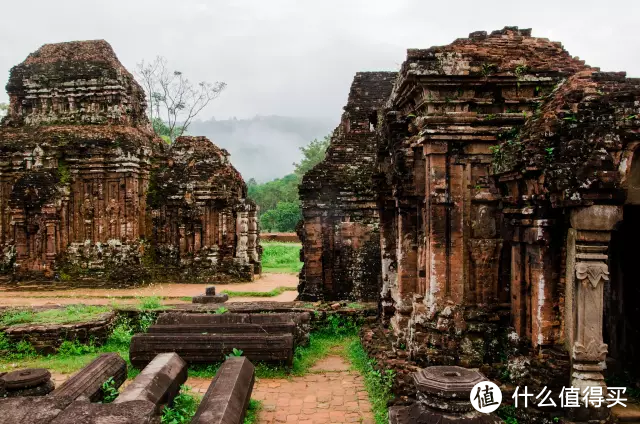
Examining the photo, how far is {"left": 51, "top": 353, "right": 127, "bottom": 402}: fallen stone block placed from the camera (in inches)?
258

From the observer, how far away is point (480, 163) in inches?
276

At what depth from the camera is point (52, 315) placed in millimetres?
11438

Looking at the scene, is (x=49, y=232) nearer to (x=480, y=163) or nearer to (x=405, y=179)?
(x=405, y=179)

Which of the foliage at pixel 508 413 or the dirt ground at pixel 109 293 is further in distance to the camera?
the dirt ground at pixel 109 293

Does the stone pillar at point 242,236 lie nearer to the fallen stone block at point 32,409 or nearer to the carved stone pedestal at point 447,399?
the fallen stone block at point 32,409

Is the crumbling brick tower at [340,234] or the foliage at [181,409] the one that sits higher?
the crumbling brick tower at [340,234]

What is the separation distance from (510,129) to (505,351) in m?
2.84

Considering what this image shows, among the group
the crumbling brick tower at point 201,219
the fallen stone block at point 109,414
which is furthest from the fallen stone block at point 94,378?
the crumbling brick tower at point 201,219

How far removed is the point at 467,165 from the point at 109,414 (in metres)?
5.15

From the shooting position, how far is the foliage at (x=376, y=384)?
6.94 m

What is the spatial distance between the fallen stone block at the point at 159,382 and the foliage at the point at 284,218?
4253 cm

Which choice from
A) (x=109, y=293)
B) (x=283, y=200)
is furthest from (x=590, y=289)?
(x=283, y=200)

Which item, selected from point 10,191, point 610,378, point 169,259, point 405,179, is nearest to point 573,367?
point 610,378

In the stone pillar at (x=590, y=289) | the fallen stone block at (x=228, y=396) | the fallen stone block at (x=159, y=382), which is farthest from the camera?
the fallen stone block at (x=159, y=382)
